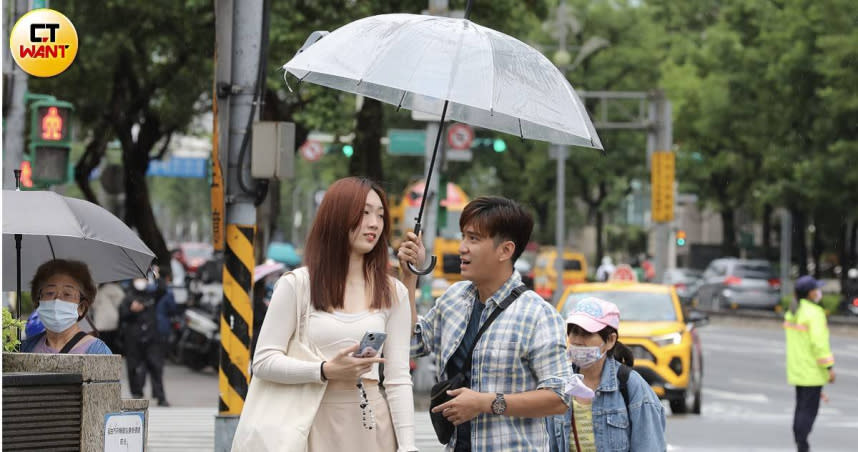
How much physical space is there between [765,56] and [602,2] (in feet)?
49.8

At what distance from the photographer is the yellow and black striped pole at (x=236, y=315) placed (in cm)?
1066

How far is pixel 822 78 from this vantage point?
42344mm

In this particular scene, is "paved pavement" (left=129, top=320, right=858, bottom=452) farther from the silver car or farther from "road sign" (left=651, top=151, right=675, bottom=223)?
the silver car

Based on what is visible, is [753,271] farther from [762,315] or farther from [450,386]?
[450,386]

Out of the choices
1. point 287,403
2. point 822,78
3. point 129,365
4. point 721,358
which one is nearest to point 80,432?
point 287,403

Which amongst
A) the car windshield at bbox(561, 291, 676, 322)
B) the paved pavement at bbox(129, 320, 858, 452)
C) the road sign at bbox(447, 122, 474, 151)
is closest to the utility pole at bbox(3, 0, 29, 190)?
the paved pavement at bbox(129, 320, 858, 452)

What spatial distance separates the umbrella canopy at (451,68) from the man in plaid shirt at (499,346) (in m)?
0.55

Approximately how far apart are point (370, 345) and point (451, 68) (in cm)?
131

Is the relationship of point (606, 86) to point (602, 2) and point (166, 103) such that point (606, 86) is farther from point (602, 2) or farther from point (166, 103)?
point (166, 103)

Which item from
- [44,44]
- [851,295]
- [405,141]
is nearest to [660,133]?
[405,141]

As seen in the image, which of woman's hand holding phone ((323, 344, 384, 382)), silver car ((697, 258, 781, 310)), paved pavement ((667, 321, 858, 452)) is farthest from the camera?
silver car ((697, 258, 781, 310))

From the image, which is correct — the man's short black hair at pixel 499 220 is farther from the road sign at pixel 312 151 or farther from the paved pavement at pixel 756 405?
the road sign at pixel 312 151

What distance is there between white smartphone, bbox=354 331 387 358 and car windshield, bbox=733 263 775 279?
47.6m

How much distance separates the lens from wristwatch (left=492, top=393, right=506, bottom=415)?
493 centimetres
